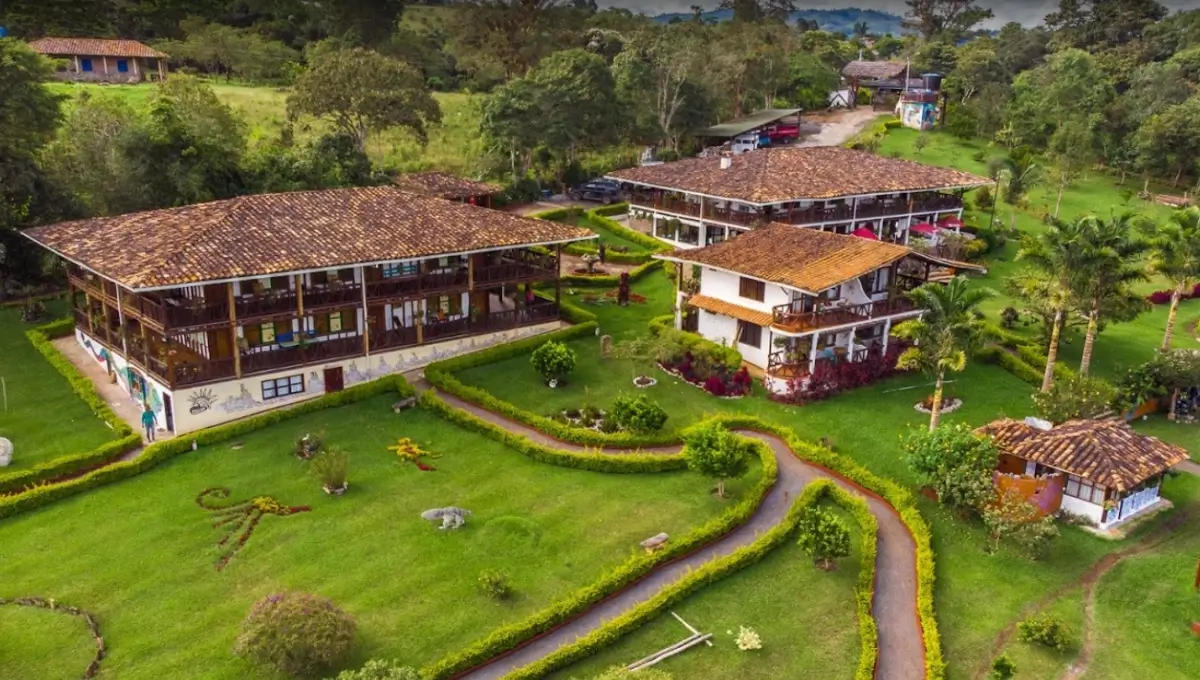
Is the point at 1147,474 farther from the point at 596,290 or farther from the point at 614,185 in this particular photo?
the point at 614,185

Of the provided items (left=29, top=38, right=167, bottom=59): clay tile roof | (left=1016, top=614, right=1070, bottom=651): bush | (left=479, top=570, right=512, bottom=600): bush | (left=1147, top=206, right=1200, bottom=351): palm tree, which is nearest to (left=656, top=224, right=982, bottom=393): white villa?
(left=1147, top=206, right=1200, bottom=351): palm tree

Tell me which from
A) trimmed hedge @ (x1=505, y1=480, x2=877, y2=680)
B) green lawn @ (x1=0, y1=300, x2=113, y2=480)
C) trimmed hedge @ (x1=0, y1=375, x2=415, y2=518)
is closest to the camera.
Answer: trimmed hedge @ (x1=505, y1=480, x2=877, y2=680)

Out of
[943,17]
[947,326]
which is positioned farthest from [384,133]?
[943,17]

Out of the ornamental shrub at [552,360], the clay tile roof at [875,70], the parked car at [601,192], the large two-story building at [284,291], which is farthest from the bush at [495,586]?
the clay tile roof at [875,70]

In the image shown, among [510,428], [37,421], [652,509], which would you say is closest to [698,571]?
[652,509]

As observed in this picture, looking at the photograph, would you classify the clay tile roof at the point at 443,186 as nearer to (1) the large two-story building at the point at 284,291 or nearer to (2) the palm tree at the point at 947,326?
(1) the large two-story building at the point at 284,291

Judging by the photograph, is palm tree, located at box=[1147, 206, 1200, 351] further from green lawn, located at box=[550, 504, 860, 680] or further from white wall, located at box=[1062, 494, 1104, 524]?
green lawn, located at box=[550, 504, 860, 680]
